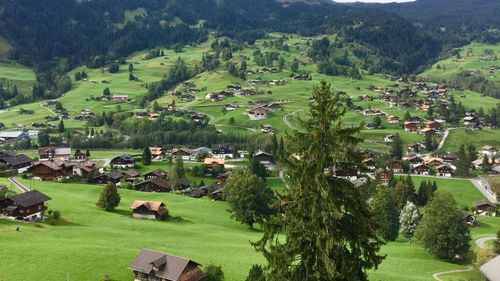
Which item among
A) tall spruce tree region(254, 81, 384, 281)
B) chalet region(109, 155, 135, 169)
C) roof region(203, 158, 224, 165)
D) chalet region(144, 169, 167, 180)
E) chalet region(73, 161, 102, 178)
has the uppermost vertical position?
tall spruce tree region(254, 81, 384, 281)

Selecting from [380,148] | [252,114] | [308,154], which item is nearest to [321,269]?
[308,154]

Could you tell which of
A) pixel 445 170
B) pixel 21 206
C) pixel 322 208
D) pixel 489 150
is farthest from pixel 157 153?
pixel 322 208

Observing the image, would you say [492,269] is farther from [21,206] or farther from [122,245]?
[21,206]

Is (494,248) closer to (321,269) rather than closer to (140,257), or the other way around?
(140,257)

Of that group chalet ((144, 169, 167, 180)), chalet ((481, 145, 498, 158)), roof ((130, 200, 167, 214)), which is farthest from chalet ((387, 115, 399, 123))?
roof ((130, 200, 167, 214))

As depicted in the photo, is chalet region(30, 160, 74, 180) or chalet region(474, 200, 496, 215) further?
chalet region(30, 160, 74, 180)

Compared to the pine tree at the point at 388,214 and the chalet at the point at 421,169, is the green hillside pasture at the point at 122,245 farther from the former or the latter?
the chalet at the point at 421,169

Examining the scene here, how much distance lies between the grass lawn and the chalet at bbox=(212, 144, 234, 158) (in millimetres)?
49585

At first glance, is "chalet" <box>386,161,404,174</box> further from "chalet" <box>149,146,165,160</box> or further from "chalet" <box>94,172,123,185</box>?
"chalet" <box>94,172,123,185</box>

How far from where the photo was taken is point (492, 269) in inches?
1992

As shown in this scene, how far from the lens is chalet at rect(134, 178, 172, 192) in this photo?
99188 mm

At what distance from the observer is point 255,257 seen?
2186 inches

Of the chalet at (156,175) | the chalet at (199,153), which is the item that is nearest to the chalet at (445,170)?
the chalet at (199,153)

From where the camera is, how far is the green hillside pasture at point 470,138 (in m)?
157
